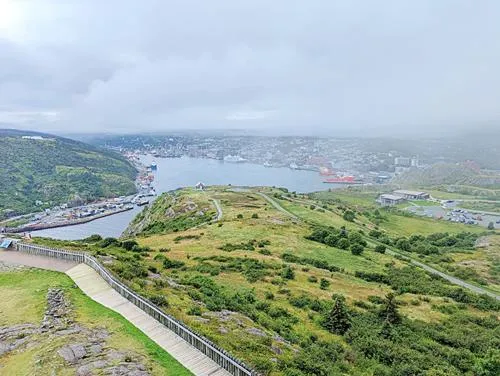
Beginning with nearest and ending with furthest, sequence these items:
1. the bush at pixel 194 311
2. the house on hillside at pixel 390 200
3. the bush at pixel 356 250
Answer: the bush at pixel 194 311
the bush at pixel 356 250
the house on hillside at pixel 390 200

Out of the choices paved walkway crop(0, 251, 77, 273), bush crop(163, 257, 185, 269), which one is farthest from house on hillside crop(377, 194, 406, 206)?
paved walkway crop(0, 251, 77, 273)

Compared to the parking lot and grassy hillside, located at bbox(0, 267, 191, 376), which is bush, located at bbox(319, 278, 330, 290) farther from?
the parking lot

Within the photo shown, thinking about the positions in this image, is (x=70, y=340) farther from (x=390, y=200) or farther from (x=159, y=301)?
(x=390, y=200)

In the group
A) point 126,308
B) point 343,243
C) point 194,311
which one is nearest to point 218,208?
point 343,243

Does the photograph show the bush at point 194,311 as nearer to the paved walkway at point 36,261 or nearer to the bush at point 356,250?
the paved walkway at point 36,261

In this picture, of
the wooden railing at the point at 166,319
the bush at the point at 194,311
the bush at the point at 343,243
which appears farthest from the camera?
the bush at the point at 343,243

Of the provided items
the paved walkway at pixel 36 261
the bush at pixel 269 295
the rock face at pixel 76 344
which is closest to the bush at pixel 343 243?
the bush at pixel 269 295

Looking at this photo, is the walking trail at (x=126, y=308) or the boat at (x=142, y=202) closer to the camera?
the walking trail at (x=126, y=308)
